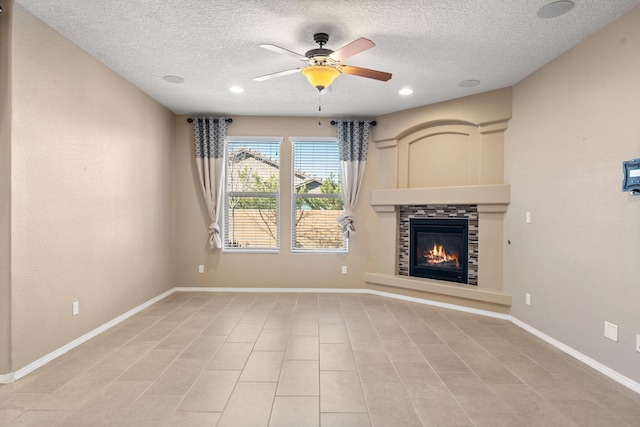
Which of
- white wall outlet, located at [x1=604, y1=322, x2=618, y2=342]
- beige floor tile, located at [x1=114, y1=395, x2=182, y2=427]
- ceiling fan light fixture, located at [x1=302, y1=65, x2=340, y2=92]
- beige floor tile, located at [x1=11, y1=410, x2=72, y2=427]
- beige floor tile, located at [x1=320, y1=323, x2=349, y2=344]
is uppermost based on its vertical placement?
ceiling fan light fixture, located at [x1=302, y1=65, x2=340, y2=92]

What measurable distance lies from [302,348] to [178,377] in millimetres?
1067

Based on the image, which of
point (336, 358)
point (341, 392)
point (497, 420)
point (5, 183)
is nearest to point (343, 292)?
point (336, 358)

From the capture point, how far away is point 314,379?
8.54 feet

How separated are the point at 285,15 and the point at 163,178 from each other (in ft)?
10.8

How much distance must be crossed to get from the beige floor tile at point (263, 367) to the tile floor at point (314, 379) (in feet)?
0.05

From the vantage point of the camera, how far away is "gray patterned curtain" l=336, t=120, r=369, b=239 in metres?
5.34

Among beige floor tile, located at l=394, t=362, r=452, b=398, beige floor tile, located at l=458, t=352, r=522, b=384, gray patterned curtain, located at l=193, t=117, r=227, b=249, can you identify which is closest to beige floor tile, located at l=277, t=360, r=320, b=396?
beige floor tile, located at l=394, t=362, r=452, b=398

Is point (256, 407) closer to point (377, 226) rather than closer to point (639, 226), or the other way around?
point (639, 226)

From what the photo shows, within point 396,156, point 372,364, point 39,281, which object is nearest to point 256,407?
point 372,364

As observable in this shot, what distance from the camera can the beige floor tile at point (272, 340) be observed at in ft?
10.5

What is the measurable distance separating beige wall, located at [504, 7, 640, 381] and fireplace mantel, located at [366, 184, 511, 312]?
0.25 m

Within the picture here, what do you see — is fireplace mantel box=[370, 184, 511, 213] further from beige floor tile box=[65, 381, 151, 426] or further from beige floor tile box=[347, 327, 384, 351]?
beige floor tile box=[65, 381, 151, 426]

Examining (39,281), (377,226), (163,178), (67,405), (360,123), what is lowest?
(67,405)

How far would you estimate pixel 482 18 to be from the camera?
2699mm
